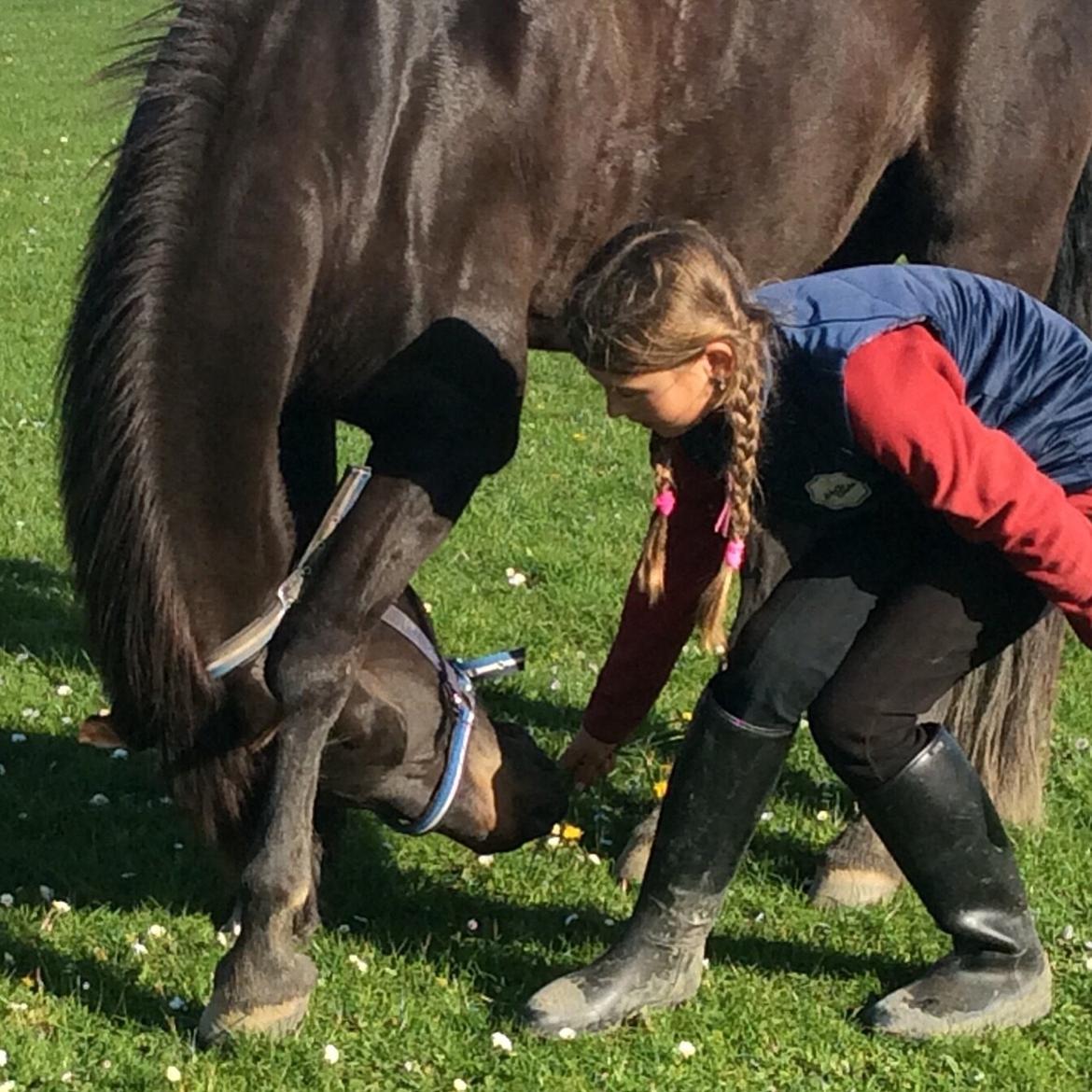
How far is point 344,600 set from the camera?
338cm

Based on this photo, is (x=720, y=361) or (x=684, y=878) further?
(x=684, y=878)

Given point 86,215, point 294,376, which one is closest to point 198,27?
point 294,376

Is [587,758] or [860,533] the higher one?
[860,533]

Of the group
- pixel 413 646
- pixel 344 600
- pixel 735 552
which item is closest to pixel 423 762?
pixel 413 646

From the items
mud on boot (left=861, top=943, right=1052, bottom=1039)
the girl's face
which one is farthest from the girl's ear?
mud on boot (left=861, top=943, right=1052, bottom=1039)

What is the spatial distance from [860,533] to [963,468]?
0.46m

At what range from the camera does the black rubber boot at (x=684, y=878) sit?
3453 mm

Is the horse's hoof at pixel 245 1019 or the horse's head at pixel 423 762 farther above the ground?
the horse's head at pixel 423 762

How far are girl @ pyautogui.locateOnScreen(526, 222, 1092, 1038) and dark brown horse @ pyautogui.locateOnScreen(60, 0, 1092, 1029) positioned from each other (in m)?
0.45

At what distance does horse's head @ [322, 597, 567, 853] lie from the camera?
11.6ft

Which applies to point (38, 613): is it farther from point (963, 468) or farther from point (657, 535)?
point (963, 468)

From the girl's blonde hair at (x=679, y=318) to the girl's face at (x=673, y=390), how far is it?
2 centimetres

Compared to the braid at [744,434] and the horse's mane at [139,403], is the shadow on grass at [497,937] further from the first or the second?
the braid at [744,434]

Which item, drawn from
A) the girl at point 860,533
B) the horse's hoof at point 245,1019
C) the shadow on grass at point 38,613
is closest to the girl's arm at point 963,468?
the girl at point 860,533
